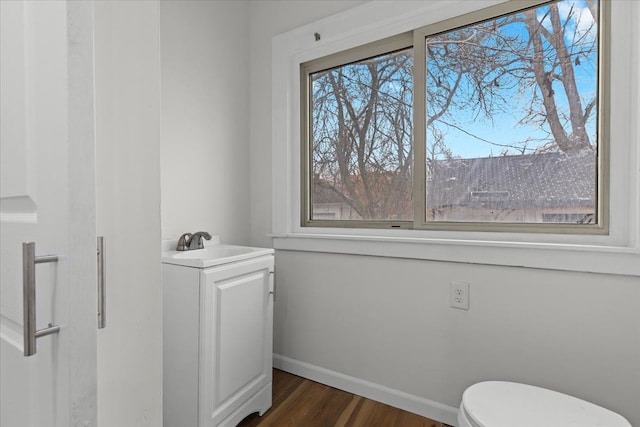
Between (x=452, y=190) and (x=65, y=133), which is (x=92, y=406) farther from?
(x=452, y=190)

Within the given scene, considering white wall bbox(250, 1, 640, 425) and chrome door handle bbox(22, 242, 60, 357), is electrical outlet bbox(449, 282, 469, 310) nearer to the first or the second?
white wall bbox(250, 1, 640, 425)

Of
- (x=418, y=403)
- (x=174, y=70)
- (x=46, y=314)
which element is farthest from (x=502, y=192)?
(x=174, y=70)

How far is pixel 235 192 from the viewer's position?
7.09 feet

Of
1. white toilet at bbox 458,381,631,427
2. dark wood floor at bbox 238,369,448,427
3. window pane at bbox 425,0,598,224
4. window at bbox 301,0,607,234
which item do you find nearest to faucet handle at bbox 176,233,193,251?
window at bbox 301,0,607,234

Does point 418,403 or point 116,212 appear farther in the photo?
point 418,403

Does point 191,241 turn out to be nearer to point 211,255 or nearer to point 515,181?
point 211,255

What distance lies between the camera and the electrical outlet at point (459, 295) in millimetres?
1538

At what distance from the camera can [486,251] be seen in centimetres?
148

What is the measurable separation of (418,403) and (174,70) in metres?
2.09

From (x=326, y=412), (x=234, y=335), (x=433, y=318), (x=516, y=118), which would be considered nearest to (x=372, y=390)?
(x=326, y=412)

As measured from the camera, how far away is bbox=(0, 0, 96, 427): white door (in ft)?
1.62

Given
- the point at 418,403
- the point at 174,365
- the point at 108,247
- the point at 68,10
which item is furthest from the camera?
the point at 418,403

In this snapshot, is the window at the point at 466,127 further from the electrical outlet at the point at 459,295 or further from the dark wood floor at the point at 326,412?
the dark wood floor at the point at 326,412

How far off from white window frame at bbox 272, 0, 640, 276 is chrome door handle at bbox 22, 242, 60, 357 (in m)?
1.44
